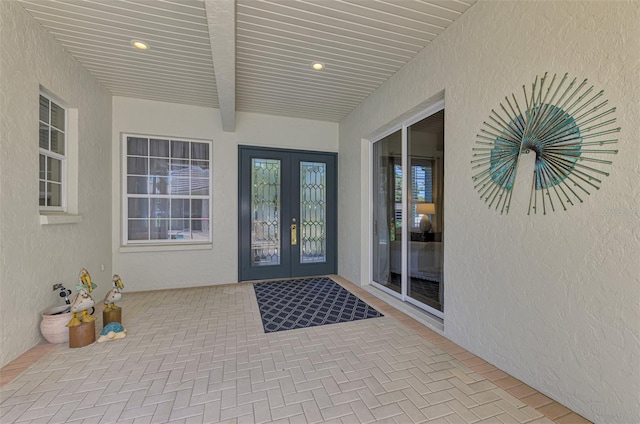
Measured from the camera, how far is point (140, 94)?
423cm

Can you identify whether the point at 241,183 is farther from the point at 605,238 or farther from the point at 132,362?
the point at 605,238

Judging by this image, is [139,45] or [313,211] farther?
[313,211]

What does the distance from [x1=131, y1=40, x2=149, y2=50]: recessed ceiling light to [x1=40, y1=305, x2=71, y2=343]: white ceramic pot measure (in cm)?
287

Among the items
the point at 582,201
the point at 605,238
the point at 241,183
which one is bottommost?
the point at 605,238

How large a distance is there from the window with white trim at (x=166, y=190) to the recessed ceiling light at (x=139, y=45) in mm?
1792

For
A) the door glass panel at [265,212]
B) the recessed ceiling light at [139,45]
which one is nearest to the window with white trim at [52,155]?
the recessed ceiling light at [139,45]

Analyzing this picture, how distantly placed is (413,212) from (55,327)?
4032mm

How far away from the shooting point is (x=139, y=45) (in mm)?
2943

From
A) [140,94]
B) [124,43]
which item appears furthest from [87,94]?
[124,43]

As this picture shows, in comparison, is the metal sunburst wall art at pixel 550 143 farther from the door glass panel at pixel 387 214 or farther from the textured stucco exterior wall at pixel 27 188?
the textured stucco exterior wall at pixel 27 188

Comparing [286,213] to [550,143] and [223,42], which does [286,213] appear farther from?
[550,143]

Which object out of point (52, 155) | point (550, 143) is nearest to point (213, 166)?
point (52, 155)

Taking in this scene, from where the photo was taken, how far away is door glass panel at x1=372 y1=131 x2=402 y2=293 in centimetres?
391

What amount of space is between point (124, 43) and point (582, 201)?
432 cm
